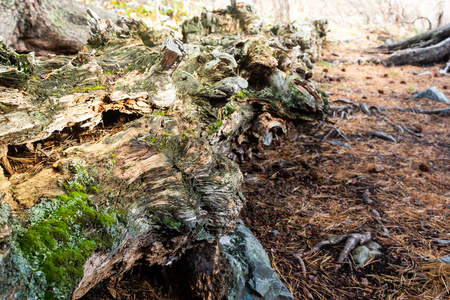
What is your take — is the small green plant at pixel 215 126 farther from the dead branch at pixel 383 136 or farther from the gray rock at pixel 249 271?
the dead branch at pixel 383 136

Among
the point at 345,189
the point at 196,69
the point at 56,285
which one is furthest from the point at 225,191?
the point at 345,189

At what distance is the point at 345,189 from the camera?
3863 mm

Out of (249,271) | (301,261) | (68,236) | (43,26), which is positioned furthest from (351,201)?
(43,26)

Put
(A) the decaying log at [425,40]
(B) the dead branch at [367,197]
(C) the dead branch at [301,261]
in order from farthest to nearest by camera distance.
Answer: (A) the decaying log at [425,40], (B) the dead branch at [367,197], (C) the dead branch at [301,261]

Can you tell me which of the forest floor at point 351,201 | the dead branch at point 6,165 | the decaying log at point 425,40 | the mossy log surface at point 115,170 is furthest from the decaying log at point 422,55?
the dead branch at point 6,165

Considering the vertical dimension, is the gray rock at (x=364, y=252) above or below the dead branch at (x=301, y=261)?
below

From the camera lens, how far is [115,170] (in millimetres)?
1982

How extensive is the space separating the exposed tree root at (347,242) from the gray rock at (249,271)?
1.97 feet

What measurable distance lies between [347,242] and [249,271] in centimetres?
128

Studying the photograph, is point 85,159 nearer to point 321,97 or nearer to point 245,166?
point 245,166

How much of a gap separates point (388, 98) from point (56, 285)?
8.49 metres

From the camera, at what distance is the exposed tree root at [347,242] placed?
2.77 meters

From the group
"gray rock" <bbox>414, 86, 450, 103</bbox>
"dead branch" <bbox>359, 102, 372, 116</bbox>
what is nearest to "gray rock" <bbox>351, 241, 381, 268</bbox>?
"dead branch" <bbox>359, 102, 372, 116</bbox>

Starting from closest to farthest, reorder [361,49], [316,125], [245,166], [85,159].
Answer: [85,159]
[245,166]
[316,125]
[361,49]
